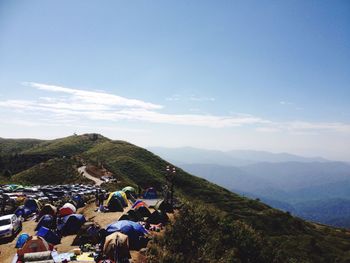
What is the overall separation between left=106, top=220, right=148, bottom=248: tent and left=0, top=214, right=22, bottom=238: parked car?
11055mm

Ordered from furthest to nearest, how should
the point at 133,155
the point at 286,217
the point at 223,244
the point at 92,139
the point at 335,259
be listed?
the point at 92,139
the point at 133,155
the point at 286,217
the point at 335,259
the point at 223,244

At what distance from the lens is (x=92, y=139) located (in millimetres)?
180375

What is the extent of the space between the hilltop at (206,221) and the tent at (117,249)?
182 centimetres

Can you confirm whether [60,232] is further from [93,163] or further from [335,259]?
[93,163]

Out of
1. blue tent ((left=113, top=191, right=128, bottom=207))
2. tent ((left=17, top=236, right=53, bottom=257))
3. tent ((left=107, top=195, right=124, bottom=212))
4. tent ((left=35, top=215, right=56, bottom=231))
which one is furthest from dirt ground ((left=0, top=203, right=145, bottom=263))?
blue tent ((left=113, top=191, right=128, bottom=207))

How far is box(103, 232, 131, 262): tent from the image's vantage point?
22.9 meters

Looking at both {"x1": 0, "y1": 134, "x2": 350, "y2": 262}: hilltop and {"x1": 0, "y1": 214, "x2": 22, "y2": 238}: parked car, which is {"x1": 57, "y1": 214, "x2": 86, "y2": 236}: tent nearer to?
{"x1": 0, "y1": 214, "x2": 22, "y2": 238}: parked car

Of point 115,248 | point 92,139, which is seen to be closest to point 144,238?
point 115,248

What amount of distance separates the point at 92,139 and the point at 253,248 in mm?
159854

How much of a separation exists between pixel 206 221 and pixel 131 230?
965cm

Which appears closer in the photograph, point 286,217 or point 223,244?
point 223,244

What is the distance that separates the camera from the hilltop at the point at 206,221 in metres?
26.3

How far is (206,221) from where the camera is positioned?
33.4m

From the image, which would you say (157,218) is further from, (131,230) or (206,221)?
(131,230)
